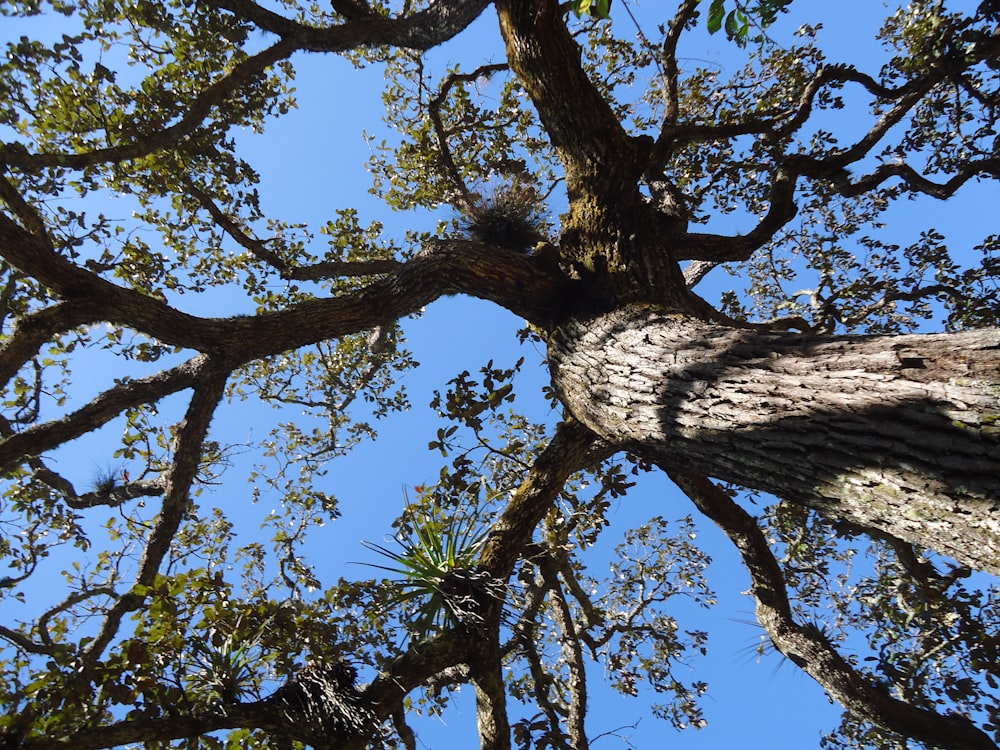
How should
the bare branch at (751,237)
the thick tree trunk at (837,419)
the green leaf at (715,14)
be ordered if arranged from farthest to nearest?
the bare branch at (751,237) < the green leaf at (715,14) < the thick tree trunk at (837,419)

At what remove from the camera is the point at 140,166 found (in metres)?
5.77

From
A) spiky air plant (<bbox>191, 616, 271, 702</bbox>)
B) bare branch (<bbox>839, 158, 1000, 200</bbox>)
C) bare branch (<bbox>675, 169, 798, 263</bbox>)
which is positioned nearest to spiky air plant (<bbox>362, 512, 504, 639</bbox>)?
spiky air plant (<bbox>191, 616, 271, 702</bbox>)

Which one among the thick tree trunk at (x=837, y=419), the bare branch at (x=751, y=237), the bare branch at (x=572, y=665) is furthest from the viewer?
the bare branch at (x=751, y=237)

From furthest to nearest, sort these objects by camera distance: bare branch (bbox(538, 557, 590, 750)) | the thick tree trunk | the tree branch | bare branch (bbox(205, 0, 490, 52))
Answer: bare branch (bbox(205, 0, 490, 52)) < bare branch (bbox(538, 557, 590, 750)) < the tree branch < the thick tree trunk

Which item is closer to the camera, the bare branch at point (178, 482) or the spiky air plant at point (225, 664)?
the spiky air plant at point (225, 664)

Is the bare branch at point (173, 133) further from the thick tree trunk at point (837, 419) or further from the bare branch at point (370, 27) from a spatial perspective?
the thick tree trunk at point (837, 419)

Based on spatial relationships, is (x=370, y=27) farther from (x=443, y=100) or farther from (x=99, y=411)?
(x=99, y=411)

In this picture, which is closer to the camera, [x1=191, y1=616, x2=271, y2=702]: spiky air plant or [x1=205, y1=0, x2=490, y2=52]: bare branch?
[x1=191, y1=616, x2=271, y2=702]: spiky air plant

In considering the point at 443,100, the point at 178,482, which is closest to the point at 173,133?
the point at 443,100

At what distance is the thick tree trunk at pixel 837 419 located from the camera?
5.18ft

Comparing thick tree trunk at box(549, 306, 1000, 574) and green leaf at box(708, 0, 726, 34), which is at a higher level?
green leaf at box(708, 0, 726, 34)

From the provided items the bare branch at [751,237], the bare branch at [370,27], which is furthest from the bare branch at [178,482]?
the bare branch at [370,27]

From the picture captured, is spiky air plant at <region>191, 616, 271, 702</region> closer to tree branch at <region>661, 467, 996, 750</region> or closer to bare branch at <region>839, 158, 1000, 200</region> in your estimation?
tree branch at <region>661, 467, 996, 750</region>

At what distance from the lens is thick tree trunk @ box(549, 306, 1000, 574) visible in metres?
1.58
